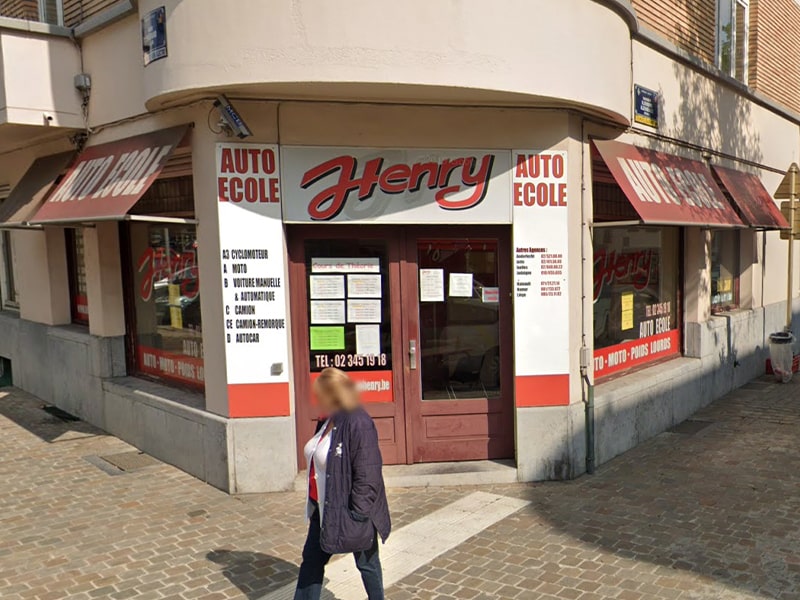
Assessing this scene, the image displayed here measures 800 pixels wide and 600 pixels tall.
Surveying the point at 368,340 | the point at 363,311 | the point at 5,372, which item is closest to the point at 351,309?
the point at 363,311

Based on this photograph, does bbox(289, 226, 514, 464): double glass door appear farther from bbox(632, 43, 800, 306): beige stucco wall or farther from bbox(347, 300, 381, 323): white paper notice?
bbox(632, 43, 800, 306): beige stucco wall

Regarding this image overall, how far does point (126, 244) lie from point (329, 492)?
19.2 ft

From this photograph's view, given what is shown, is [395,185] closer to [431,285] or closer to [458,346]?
[431,285]

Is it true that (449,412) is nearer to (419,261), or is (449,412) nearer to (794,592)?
(419,261)

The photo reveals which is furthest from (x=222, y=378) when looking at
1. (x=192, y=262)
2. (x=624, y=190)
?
(x=624, y=190)

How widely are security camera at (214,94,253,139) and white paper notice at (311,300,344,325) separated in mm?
1682

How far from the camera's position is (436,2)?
5.54 metres

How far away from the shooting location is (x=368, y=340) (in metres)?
→ 6.70

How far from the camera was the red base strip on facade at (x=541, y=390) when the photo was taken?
6.65 meters

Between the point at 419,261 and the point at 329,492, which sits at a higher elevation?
the point at 419,261

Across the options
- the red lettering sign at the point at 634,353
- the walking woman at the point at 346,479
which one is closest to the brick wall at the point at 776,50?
the red lettering sign at the point at 634,353

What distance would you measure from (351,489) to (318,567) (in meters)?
0.60

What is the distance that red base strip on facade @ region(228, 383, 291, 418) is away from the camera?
6332 millimetres

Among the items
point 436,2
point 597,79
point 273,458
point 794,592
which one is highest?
point 436,2
